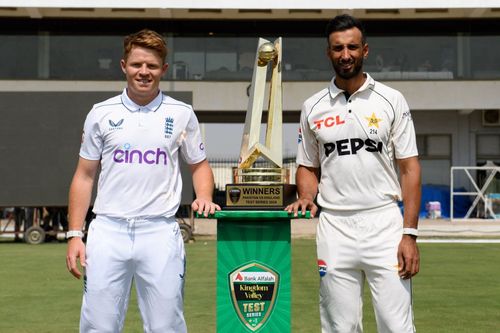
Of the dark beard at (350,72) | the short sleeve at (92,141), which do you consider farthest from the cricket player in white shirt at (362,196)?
the short sleeve at (92,141)

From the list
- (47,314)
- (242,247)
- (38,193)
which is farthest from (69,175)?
(242,247)

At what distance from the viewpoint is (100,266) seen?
403 centimetres

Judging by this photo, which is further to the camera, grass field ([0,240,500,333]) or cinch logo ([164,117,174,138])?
grass field ([0,240,500,333])

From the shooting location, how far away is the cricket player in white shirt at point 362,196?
4.28 m

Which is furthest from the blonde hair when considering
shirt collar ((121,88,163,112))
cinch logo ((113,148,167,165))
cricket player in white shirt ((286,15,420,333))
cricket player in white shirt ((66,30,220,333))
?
cricket player in white shirt ((286,15,420,333))

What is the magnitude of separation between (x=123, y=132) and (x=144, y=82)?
28cm

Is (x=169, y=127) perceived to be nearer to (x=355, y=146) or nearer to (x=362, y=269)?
(x=355, y=146)

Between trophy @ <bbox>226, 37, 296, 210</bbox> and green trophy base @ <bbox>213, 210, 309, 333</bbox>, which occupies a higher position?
trophy @ <bbox>226, 37, 296, 210</bbox>

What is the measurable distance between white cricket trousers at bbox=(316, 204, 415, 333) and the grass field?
292 centimetres

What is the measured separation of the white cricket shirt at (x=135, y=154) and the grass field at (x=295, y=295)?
3340 mm

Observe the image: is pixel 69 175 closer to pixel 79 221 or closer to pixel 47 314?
pixel 47 314

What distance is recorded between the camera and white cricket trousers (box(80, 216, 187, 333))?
4.03m

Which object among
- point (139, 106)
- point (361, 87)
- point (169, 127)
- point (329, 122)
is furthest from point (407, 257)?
point (139, 106)

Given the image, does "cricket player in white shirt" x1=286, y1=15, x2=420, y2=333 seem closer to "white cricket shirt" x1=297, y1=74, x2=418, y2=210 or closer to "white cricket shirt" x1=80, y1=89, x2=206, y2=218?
"white cricket shirt" x1=297, y1=74, x2=418, y2=210
